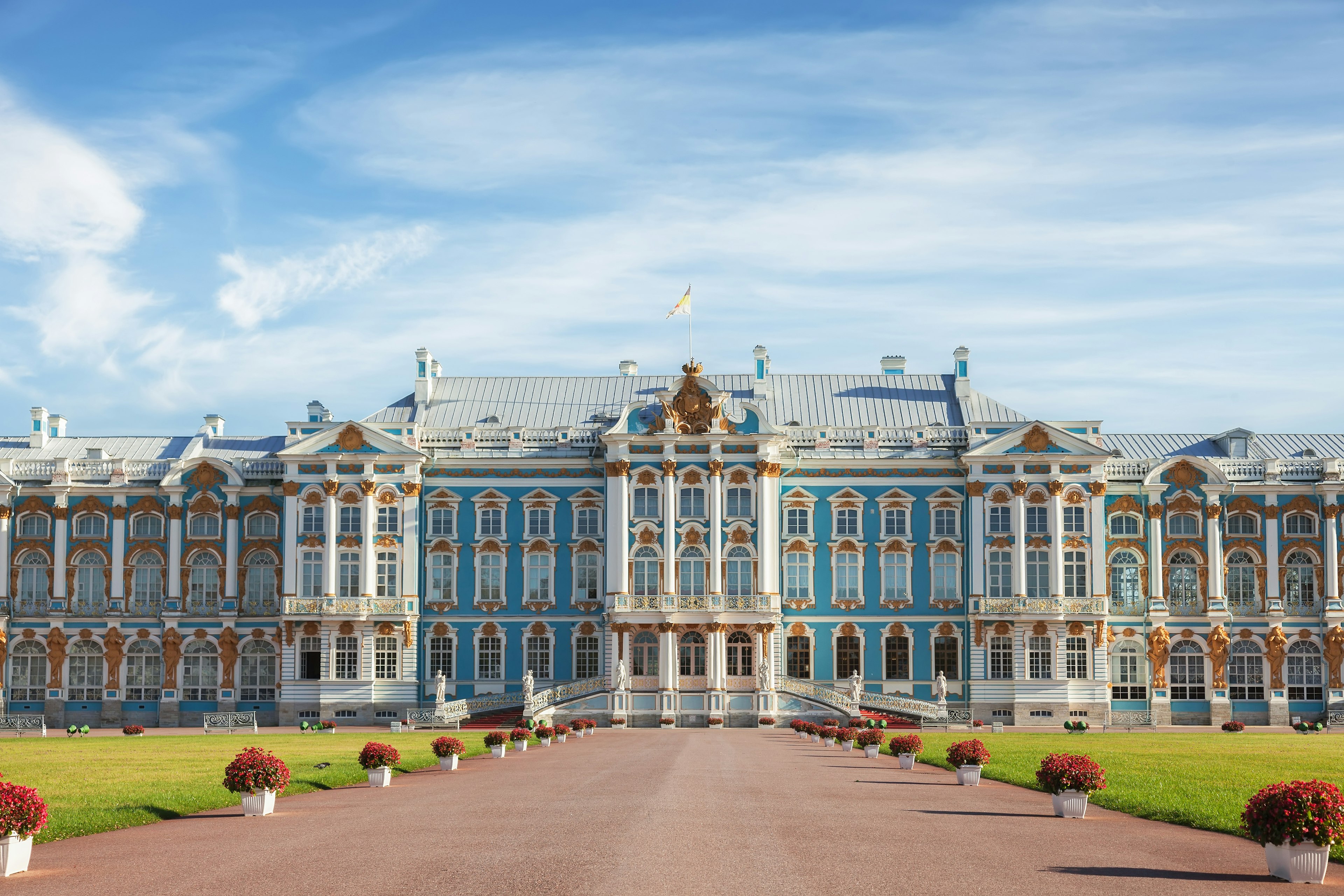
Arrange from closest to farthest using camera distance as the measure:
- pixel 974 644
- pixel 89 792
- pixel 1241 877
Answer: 1. pixel 1241 877
2. pixel 89 792
3. pixel 974 644

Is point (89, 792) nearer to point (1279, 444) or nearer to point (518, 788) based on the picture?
point (518, 788)

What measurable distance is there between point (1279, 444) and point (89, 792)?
67239 millimetres

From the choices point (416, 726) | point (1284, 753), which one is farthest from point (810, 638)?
point (1284, 753)

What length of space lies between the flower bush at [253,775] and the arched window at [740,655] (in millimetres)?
46859

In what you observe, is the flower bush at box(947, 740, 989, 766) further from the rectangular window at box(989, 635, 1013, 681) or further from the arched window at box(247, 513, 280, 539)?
the arched window at box(247, 513, 280, 539)

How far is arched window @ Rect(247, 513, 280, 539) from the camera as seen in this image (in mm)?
77000

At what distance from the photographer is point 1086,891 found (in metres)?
18.7

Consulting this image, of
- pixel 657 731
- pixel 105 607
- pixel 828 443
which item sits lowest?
pixel 657 731

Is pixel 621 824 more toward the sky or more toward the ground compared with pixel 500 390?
more toward the ground

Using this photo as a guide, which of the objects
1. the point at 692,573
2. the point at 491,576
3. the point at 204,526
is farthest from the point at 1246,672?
the point at 204,526

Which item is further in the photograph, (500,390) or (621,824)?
(500,390)

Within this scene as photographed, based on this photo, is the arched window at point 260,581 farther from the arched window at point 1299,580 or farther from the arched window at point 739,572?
the arched window at point 1299,580

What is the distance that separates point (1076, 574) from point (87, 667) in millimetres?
49950

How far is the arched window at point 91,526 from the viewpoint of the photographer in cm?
7694
